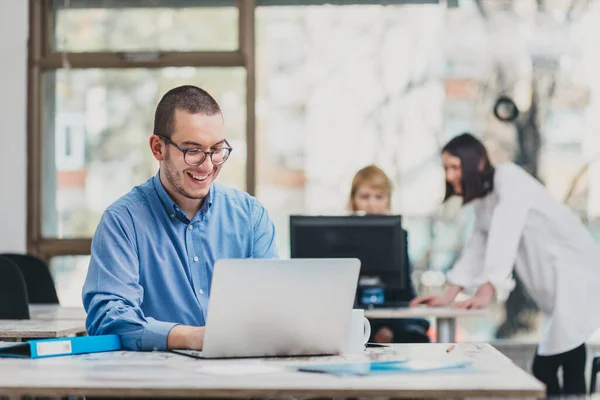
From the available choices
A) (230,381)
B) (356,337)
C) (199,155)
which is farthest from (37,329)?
(230,381)

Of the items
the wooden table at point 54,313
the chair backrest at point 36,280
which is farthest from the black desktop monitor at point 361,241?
the chair backrest at point 36,280

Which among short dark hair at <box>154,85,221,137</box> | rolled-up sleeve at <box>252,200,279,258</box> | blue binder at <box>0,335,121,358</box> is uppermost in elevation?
short dark hair at <box>154,85,221,137</box>

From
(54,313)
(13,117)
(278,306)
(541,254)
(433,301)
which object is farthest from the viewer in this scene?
(13,117)

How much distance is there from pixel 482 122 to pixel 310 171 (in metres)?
1.13

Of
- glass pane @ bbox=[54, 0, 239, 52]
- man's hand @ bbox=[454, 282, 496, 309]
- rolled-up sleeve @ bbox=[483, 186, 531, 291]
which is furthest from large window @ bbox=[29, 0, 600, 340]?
rolled-up sleeve @ bbox=[483, 186, 531, 291]

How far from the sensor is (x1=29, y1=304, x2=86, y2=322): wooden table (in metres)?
3.78

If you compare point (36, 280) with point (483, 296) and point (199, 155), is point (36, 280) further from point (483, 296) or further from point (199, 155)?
point (199, 155)

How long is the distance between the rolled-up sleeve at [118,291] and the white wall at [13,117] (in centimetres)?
416

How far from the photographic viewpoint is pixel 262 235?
2838 mm

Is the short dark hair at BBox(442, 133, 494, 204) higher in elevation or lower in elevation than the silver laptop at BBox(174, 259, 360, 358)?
higher

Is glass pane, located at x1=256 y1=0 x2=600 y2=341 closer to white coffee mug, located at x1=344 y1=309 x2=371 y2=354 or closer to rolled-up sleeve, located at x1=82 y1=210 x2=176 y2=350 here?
rolled-up sleeve, located at x1=82 y1=210 x2=176 y2=350

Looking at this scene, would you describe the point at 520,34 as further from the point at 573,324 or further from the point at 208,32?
the point at 573,324

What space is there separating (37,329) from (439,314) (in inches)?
83.2

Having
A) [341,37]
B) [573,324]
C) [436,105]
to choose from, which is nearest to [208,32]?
[341,37]
